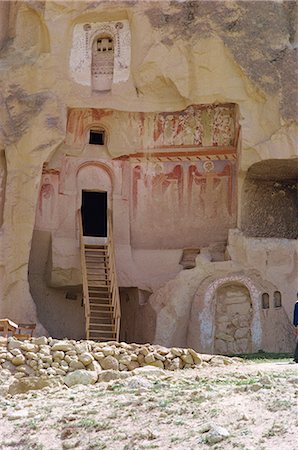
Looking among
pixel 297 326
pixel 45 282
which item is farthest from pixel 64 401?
pixel 45 282

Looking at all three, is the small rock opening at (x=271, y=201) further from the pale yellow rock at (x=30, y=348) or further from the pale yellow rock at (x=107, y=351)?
the pale yellow rock at (x=30, y=348)

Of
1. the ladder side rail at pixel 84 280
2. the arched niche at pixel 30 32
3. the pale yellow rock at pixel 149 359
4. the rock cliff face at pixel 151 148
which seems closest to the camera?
the pale yellow rock at pixel 149 359

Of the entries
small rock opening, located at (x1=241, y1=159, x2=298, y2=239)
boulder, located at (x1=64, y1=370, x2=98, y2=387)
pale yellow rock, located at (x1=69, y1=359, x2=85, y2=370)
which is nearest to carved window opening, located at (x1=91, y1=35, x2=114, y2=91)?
small rock opening, located at (x1=241, y1=159, x2=298, y2=239)

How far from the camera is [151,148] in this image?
22188 millimetres

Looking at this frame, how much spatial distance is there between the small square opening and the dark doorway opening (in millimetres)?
1410

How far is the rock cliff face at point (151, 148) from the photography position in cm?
2055

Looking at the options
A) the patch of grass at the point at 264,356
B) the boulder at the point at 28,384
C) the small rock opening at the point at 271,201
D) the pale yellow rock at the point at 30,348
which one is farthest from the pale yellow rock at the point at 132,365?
the small rock opening at the point at 271,201

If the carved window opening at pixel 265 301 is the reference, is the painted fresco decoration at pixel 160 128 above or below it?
above

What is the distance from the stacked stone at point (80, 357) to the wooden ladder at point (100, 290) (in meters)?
5.46

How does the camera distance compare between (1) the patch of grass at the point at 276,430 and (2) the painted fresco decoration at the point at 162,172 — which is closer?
(1) the patch of grass at the point at 276,430

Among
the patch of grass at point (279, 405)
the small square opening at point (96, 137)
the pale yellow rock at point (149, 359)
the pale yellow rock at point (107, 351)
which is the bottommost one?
the patch of grass at point (279, 405)

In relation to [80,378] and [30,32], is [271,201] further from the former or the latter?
[80,378]

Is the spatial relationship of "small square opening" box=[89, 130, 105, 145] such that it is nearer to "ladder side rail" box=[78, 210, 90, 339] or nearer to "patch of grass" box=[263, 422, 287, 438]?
"ladder side rail" box=[78, 210, 90, 339]

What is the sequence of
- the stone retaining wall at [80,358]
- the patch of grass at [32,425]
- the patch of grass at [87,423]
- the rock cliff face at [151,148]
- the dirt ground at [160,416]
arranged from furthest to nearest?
the rock cliff face at [151,148]
the stone retaining wall at [80,358]
the patch of grass at [32,425]
the patch of grass at [87,423]
the dirt ground at [160,416]
